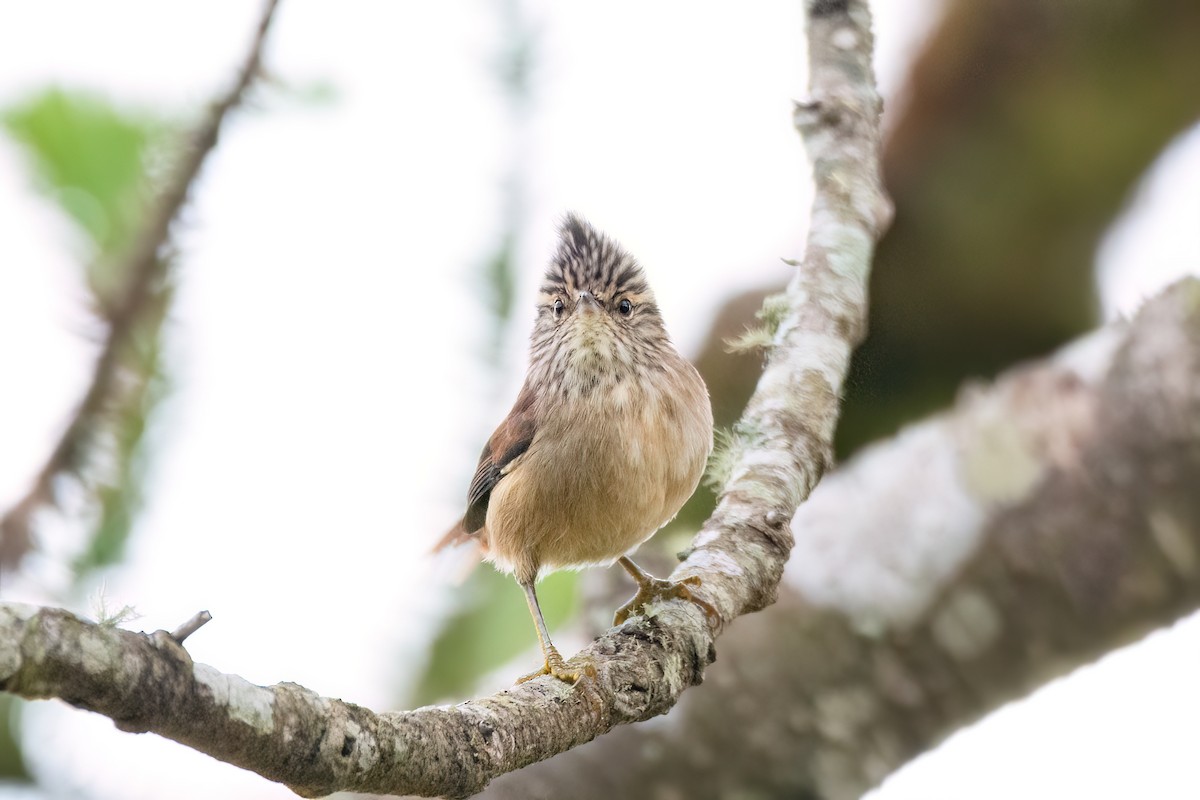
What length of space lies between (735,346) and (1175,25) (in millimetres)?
2318

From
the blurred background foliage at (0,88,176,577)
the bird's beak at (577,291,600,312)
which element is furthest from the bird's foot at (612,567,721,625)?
the blurred background foliage at (0,88,176,577)

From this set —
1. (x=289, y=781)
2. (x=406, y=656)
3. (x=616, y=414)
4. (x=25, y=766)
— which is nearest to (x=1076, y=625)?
(x=616, y=414)

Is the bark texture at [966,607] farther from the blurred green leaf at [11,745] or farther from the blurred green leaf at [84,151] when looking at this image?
the blurred green leaf at [84,151]

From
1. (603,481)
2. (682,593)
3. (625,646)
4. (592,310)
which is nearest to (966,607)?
(603,481)

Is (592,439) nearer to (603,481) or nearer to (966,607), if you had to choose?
(603,481)

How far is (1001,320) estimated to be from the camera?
159 inches

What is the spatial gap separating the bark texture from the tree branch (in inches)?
27.4

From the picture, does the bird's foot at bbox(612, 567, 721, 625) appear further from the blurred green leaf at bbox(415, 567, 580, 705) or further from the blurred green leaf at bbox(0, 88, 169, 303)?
→ the blurred green leaf at bbox(0, 88, 169, 303)

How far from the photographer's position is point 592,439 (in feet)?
10.2

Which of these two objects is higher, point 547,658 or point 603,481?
point 603,481

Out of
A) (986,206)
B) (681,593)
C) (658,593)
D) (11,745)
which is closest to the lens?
(681,593)

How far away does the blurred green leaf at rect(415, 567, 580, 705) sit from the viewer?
129 inches

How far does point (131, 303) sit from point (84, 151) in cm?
56

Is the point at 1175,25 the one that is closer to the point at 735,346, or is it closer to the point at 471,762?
the point at 735,346
